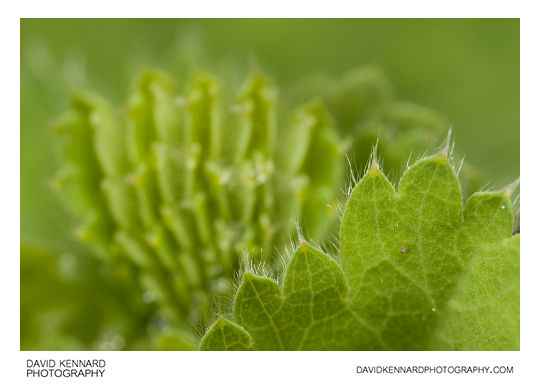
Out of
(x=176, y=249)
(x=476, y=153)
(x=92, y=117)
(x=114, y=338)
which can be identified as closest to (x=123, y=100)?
(x=92, y=117)

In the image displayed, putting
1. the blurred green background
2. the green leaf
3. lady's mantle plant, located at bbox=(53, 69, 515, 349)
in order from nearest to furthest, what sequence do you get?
the green leaf, lady's mantle plant, located at bbox=(53, 69, 515, 349), the blurred green background

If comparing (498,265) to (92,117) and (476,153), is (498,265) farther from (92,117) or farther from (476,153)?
(92,117)
